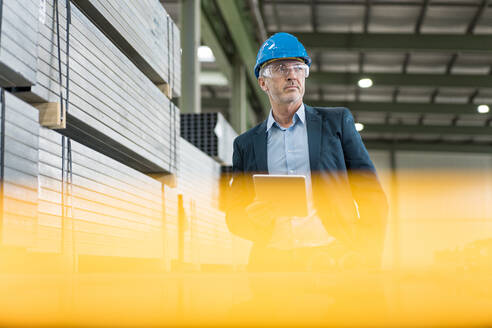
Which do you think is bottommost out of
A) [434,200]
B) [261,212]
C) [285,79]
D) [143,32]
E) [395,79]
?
[261,212]

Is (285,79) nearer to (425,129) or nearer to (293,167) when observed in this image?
(293,167)

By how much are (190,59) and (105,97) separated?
13.0ft

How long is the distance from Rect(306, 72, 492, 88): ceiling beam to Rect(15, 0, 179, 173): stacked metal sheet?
966cm

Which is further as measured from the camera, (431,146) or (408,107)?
(431,146)

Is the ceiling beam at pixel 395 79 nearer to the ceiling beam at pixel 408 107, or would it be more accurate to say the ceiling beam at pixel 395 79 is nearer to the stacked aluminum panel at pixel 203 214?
the ceiling beam at pixel 408 107

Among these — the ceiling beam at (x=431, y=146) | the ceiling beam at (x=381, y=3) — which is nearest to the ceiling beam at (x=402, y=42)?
the ceiling beam at (x=381, y=3)

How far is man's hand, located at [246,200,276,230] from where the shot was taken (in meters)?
2.11

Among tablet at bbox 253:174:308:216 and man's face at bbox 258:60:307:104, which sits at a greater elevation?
man's face at bbox 258:60:307:104

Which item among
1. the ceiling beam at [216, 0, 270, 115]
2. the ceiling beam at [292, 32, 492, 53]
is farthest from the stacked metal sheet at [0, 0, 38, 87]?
the ceiling beam at [292, 32, 492, 53]

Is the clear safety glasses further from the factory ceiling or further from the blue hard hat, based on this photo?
the factory ceiling

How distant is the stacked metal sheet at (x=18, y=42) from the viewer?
6.61ft

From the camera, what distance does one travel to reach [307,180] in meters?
2.24

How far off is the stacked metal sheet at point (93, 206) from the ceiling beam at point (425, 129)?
15.2 metres

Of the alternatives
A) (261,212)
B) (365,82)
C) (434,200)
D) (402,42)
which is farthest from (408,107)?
(261,212)
